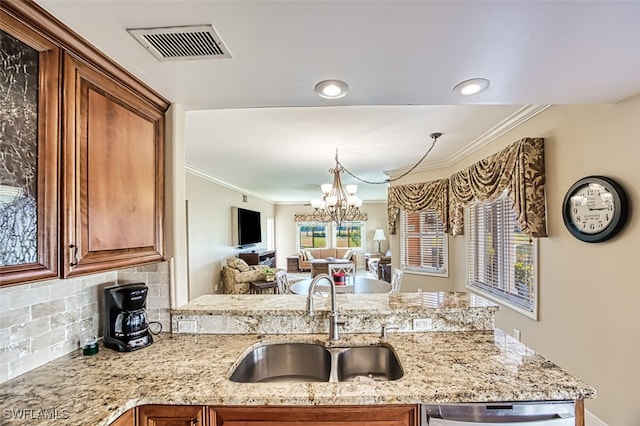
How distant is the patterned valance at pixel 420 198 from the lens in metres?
4.60

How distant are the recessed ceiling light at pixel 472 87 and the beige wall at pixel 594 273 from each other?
3.28ft

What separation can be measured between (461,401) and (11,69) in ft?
6.55

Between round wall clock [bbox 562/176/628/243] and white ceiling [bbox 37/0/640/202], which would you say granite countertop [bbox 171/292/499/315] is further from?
white ceiling [bbox 37/0/640/202]

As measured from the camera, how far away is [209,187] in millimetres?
5879

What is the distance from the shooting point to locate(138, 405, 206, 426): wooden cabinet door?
1.18 metres

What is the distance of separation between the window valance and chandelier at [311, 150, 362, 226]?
47.9 inches

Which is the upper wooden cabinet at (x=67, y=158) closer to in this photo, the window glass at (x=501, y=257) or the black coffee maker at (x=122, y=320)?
the black coffee maker at (x=122, y=320)

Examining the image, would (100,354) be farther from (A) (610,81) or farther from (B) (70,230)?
(A) (610,81)

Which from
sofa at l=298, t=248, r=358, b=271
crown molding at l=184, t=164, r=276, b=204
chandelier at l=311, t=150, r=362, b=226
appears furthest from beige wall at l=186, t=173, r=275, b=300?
sofa at l=298, t=248, r=358, b=271

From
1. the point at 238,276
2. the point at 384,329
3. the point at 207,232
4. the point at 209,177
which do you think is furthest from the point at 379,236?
the point at 384,329

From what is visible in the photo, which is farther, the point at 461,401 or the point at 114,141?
the point at 114,141

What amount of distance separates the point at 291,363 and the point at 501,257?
2.83m

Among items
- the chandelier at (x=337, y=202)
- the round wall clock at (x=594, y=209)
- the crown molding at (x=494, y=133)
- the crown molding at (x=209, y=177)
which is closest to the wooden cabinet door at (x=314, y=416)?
the round wall clock at (x=594, y=209)

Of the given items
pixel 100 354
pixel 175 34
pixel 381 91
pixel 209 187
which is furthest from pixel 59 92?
pixel 209 187
